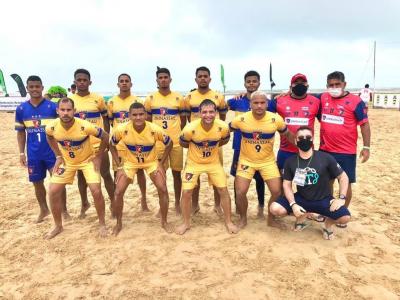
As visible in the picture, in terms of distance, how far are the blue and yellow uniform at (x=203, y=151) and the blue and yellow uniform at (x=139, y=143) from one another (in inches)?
17.6

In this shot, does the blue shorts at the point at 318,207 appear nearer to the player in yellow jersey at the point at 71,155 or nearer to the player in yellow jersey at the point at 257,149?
the player in yellow jersey at the point at 257,149

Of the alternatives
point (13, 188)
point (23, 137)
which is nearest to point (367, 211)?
point (23, 137)

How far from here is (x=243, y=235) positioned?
4.91m

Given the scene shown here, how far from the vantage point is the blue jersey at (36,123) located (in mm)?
5520

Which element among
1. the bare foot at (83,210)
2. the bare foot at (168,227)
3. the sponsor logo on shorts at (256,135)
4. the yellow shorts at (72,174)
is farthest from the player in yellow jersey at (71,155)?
the sponsor logo on shorts at (256,135)

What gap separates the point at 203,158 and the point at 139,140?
110 cm

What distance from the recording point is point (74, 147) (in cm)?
506

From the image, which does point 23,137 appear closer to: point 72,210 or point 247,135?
point 72,210

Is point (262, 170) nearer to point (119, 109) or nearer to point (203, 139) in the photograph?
point (203, 139)

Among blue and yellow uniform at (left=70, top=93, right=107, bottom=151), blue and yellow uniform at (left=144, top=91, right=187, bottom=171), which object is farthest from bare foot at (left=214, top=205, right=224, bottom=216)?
blue and yellow uniform at (left=70, top=93, right=107, bottom=151)

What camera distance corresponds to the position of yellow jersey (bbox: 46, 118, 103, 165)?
16.4 feet

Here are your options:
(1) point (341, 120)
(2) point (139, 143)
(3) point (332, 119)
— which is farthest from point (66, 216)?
(1) point (341, 120)

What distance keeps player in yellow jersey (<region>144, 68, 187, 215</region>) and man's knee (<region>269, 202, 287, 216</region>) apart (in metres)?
1.88

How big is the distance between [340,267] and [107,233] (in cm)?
353
